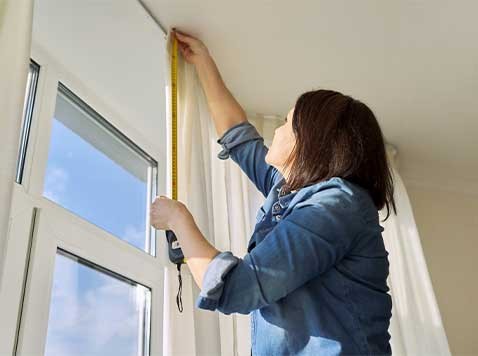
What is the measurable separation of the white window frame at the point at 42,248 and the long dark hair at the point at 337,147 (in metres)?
0.47

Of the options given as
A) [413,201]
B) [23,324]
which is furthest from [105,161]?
[413,201]

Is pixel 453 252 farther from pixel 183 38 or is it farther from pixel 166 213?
pixel 166 213

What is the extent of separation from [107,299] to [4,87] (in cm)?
88

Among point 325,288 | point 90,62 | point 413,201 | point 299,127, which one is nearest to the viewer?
point 325,288

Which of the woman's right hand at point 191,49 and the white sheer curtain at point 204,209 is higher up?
the woman's right hand at point 191,49

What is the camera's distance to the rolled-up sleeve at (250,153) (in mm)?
1442

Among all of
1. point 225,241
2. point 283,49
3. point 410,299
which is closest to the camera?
point 225,241

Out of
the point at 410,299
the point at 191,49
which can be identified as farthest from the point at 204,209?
the point at 410,299

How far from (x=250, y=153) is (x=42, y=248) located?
0.59 metres

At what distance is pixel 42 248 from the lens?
131 centimetres

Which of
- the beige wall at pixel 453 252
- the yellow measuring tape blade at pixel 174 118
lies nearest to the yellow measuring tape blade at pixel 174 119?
the yellow measuring tape blade at pixel 174 118

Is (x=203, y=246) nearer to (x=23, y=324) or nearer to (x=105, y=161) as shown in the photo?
(x=23, y=324)

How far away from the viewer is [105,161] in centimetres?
176

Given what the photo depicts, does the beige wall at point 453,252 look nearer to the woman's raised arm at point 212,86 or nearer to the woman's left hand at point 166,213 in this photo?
the woman's raised arm at point 212,86
